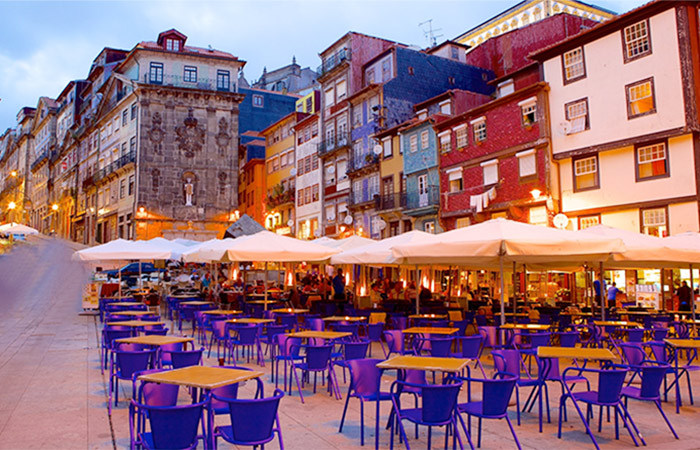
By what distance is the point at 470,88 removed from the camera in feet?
133

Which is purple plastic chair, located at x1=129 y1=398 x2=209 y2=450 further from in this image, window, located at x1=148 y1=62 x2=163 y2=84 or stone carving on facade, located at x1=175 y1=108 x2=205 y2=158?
window, located at x1=148 y1=62 x2=163 y2=84

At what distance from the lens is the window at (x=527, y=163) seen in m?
26.7

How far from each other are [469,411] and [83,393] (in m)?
5.81

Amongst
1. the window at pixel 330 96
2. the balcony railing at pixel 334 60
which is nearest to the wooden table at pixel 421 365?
the balcony railing at pixel 334 60

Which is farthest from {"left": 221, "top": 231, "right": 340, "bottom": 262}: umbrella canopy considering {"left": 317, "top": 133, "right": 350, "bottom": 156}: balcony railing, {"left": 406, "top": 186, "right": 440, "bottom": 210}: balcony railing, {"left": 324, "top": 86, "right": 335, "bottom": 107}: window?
{"left": 324, "top": 86, "right": 335, "bottom": 107}: window

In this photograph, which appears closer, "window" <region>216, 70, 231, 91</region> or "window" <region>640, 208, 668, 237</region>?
"window" <region>640, 208, 668, 237</region>

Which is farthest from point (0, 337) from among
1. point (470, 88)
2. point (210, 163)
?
point (210, 163)

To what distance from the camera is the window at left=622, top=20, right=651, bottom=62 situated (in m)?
22.8

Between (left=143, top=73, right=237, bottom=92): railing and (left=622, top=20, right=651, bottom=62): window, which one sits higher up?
(left=143, top=73, right=237, bottom=92): railing

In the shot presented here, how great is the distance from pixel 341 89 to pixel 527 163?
19546 mm

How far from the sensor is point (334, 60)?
4381 cm

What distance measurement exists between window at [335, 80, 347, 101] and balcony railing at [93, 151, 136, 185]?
18760mm

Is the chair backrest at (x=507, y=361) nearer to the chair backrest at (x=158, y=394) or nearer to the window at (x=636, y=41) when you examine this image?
the chair backrest at (x=158, y=394)

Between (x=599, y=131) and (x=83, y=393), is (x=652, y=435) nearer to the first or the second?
(x=83, y=393)
